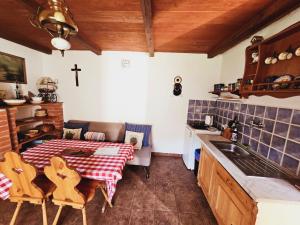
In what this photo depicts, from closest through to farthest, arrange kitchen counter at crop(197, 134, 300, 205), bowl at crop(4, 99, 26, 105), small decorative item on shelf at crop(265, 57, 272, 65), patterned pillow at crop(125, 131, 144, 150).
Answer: kitchen counter at crop(197, 134, 300, 205) → small decorative item on shelf at crop(265, 57, 272, 65) → bowl at crop(4, 99, 26, 105) → patterned pillow at crop(125, 131, 144, 150)

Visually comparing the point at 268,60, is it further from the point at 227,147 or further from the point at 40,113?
the point at 40,113

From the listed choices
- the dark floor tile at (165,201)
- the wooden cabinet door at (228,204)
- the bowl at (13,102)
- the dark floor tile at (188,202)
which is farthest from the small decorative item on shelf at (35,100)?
the wooden cabinet door at (228,204)

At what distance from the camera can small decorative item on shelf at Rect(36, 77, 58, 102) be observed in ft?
9.59

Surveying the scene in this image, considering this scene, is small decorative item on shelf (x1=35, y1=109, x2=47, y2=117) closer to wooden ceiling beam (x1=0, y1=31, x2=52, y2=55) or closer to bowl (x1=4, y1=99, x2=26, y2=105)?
bowl (x1=4, y1=99, x2=26, y2=105)

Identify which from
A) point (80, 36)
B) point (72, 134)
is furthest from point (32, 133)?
point (80, 36)

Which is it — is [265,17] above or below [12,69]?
above

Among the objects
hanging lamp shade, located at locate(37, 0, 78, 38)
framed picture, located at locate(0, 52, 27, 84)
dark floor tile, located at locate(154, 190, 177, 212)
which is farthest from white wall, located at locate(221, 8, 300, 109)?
framed picture, located at locate(0, 52, 27, 84)

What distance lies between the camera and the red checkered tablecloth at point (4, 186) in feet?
4.54

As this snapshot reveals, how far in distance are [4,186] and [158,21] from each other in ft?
7.83

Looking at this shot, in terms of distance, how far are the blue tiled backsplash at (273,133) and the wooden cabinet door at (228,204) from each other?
0.55 m

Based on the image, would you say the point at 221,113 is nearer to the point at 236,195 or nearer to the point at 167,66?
the point at 167,66

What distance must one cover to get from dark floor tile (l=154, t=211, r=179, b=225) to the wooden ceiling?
226cm

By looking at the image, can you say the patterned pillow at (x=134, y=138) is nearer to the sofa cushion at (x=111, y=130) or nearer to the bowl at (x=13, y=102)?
the sofa cushion at (x=111, y=130)

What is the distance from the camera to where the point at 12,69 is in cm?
248
